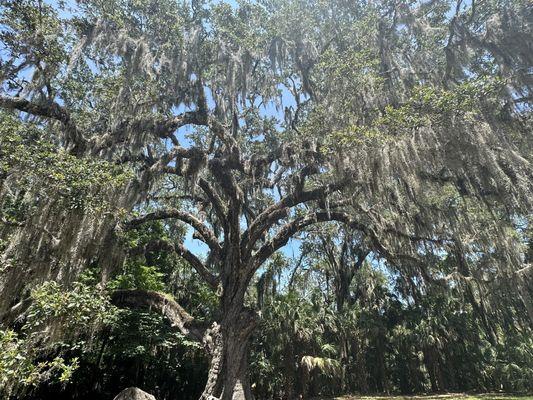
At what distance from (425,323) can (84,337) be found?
1484 cm

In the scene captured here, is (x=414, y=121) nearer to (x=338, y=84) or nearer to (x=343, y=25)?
(x=338, y=84)

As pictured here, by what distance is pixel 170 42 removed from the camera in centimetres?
1001

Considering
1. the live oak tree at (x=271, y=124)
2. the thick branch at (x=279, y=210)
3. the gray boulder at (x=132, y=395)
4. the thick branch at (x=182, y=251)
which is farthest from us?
the thick branch at (x=182, y=251)

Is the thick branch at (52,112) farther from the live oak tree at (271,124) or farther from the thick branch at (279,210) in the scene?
the thick branch at (279,210)

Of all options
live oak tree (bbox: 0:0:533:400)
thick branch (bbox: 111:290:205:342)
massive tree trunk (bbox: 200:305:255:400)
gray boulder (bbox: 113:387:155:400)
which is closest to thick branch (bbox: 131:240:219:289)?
live oak tree (bbox: 0:0:533:400)

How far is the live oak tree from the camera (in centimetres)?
738

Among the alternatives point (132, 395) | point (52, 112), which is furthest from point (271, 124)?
point (132, 395)

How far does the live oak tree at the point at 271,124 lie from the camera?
24.2ft

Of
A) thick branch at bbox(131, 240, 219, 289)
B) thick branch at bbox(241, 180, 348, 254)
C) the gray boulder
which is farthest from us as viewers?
thick branch at bbox(131, 240, 219, 289)

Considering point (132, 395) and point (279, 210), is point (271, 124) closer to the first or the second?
point (279, 210)

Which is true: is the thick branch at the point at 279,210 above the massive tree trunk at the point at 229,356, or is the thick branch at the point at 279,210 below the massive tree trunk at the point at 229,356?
A: above

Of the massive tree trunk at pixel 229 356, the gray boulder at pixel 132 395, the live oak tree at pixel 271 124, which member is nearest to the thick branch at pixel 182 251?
the live oak tree at pixel 271 124

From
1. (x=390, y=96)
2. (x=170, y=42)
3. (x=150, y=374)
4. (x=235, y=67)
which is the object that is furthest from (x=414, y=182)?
(x=150, y=374)

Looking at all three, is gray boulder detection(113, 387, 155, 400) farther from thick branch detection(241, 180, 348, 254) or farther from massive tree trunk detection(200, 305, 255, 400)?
thick branch detection(241, 180, 348, 254)
